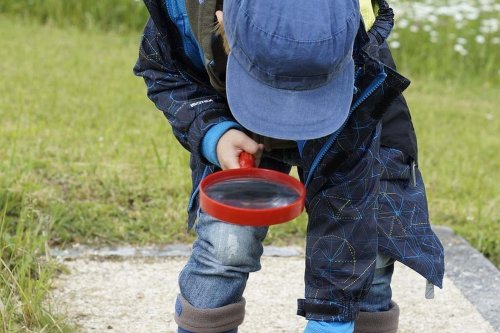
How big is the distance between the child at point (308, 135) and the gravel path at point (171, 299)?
52cm

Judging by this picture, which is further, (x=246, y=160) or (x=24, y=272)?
(x=24, y=272)

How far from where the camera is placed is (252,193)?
2.12 metres

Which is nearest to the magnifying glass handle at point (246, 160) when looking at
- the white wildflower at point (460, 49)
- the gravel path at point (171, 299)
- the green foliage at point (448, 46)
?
the gravel path at point (171, 299)

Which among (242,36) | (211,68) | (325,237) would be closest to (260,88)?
(242,36)

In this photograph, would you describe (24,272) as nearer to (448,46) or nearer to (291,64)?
(291,64)

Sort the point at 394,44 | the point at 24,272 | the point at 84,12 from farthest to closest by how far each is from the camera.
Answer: the point at 84,12 → the point at 394,44 → the point at 24,272

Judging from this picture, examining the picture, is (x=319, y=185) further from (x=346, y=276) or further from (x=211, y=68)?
(x=211, y=68)

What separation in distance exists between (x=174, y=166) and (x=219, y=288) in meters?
1.77

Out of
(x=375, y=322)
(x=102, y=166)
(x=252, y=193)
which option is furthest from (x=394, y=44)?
(x=252, y=193)

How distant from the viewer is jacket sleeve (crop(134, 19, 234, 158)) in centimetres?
236

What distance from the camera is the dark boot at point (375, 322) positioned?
2.63 m

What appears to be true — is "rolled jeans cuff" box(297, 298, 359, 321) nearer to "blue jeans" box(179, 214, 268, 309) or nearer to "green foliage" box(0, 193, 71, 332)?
"blue jeans" box(179, 214, 268, 309)

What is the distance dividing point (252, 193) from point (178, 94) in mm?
435

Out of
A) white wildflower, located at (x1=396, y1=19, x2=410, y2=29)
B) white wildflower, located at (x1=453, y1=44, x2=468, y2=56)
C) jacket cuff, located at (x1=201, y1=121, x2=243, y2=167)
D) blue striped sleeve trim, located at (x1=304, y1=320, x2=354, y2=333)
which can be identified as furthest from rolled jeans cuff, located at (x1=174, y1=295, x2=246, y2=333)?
white wildflower, located at (x1=396, y1=19, x2=410, y2=29)
